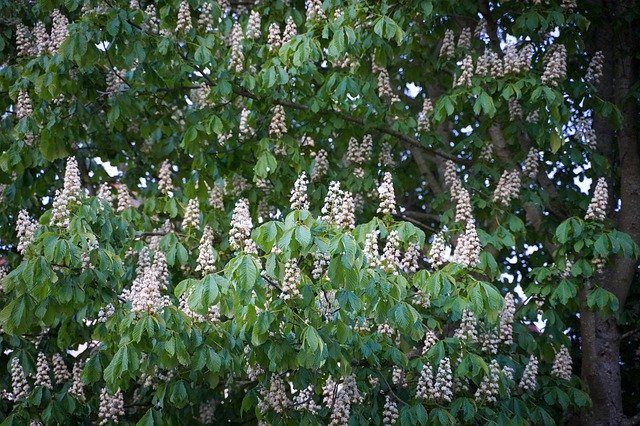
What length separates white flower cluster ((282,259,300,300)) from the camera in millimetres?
6137

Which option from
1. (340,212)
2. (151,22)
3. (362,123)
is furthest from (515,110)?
(151,22)

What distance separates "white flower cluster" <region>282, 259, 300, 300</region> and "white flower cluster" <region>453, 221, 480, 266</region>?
110 centimetres

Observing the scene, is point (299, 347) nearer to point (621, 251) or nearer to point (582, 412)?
point (621, 251)

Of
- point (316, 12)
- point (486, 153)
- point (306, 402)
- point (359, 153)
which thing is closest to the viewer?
point (306, 402)

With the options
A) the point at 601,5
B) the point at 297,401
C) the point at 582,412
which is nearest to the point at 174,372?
the point at 297,401

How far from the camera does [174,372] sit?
22.5 feet

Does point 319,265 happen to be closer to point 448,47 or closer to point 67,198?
point 67,198

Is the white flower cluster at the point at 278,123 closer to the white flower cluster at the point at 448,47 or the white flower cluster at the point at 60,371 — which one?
the white flower cluster at the point at 448,47

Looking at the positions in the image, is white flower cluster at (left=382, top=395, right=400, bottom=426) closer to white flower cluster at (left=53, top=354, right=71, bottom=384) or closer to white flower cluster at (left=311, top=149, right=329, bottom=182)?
white flower cluster at (left=311, top=149, right=329, bottom=182)

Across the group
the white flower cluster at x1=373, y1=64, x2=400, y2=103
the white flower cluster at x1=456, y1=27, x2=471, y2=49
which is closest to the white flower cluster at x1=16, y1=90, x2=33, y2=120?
the white flower cluster at x1=373, y1=64, x2=400, y2=103

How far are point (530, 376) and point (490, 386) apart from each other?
42 cm

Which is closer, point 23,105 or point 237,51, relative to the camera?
point 237,51

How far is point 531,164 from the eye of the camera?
816 cm

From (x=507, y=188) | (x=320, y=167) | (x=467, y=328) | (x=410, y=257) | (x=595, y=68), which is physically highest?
(x=595, y=68)
